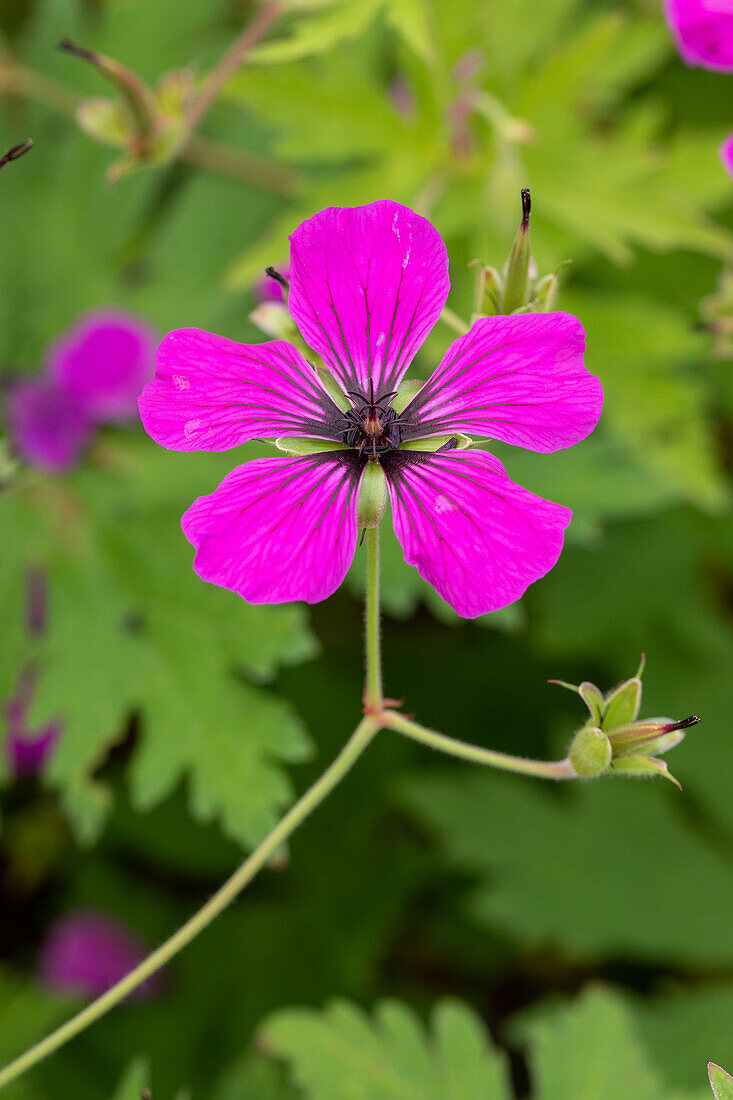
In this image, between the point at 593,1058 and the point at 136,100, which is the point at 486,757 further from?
the point at 136,100

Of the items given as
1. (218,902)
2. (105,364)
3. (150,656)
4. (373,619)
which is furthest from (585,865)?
(373,619)

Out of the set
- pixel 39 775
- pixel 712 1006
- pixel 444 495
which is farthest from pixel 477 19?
pixel 712 1006

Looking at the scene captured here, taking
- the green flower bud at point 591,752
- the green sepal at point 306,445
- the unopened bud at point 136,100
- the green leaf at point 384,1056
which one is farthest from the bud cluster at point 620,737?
the unopened bud at point 136,100

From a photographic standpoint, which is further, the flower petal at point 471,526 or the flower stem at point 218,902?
the flower stem at point 218,902

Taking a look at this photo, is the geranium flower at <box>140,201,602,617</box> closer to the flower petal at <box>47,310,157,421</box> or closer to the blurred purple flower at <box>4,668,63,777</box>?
the flower petal at <box>47,310,157,421</box>

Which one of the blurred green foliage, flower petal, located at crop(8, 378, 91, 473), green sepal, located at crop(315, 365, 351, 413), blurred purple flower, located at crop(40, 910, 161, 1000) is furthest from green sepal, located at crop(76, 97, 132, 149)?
blurred purple flower, located at crop(40, 910, 161, 1000)

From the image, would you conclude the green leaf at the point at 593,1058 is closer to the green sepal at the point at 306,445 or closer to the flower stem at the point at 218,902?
the flower stem at the point at 218,902

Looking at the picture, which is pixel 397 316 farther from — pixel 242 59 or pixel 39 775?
pixel 39 775
